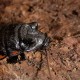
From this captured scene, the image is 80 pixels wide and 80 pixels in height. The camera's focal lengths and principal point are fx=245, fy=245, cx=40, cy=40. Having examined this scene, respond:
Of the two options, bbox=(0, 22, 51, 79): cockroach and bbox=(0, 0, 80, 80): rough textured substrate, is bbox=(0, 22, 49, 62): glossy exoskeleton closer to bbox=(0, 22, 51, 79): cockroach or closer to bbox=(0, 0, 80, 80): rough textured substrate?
bbox=(0, 22, 51, 79): cockroach

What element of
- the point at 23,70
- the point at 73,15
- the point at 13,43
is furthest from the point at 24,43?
the point at 73,15

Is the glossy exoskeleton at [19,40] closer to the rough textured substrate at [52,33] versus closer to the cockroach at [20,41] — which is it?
the cockroach at [20,41]

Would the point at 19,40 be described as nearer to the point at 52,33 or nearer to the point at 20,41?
the point at 20,41

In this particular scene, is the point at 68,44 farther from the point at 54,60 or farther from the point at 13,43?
the point at 13,43

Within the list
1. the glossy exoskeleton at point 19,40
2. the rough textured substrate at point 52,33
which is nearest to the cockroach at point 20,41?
the glossy exoskeleton at point 19,40

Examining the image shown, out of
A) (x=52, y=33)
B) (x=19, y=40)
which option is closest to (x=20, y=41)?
(x=19, y=40)
